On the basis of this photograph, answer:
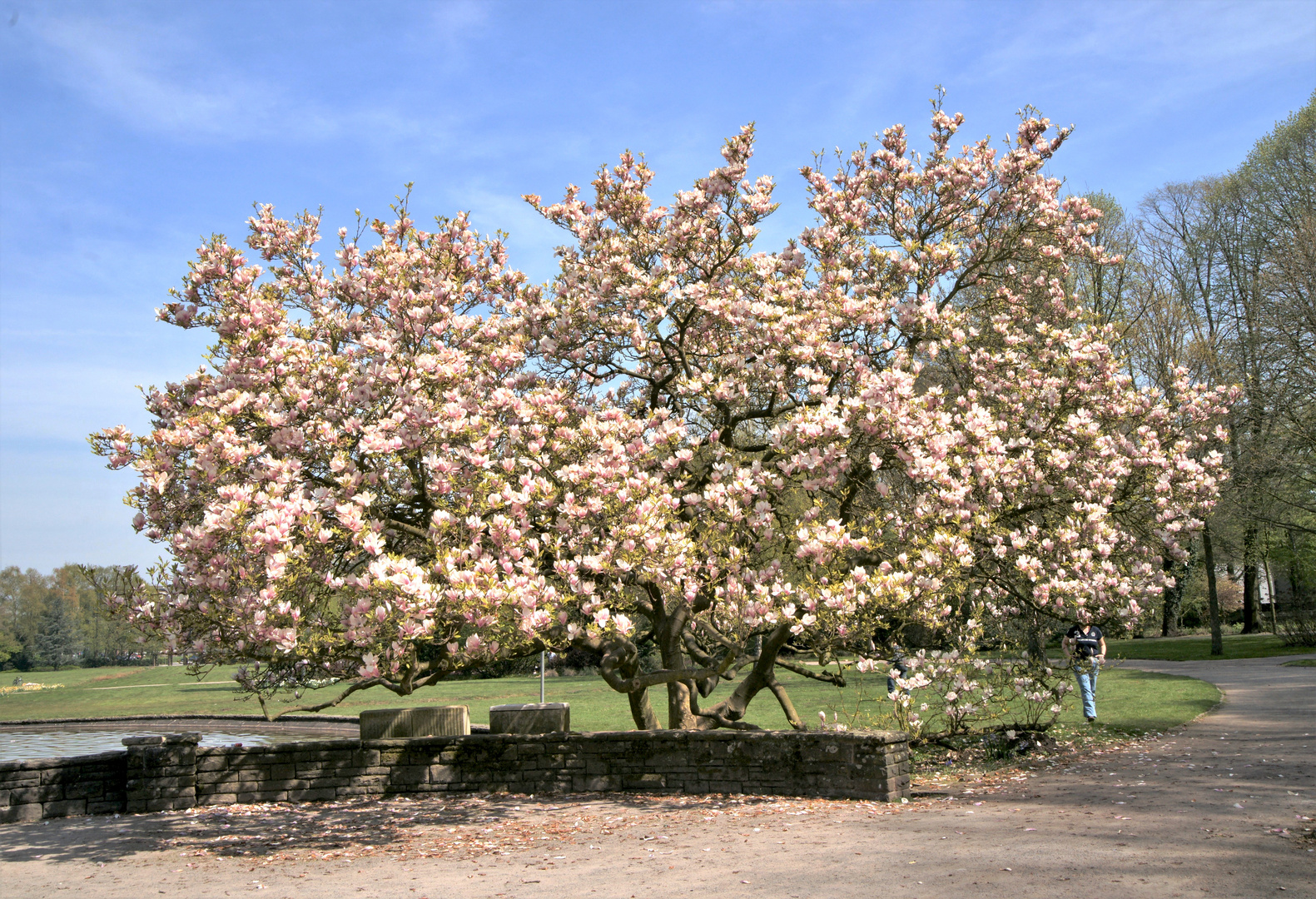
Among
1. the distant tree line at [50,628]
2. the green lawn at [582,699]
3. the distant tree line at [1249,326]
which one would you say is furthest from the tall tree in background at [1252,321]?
the distant tree line at [50,628]

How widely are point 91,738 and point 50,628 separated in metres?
55.5

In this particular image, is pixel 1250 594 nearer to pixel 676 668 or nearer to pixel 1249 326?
pixel 1249 326

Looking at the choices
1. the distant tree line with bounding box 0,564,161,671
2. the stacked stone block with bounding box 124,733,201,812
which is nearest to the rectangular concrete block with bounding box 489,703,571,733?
the stacked stone block with bounding box 124,733,201,812

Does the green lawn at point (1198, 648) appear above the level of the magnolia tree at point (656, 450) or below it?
below

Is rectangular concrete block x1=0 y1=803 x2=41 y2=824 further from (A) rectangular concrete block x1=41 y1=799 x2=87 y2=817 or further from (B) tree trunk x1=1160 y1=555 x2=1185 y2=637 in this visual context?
(B) tree trunk x1=1160 y1=555 x2=1185 y2=637

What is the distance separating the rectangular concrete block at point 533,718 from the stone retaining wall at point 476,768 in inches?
9.6

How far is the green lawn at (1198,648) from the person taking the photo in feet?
90.3

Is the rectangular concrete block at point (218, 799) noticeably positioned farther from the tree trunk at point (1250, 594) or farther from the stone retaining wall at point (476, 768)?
the tree trunk at point (1250, 594)

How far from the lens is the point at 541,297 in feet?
36.0

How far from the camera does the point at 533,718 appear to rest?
11.0m

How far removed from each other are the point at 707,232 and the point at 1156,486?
677cm

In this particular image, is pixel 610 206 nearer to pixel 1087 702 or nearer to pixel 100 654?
pixel 1087 702

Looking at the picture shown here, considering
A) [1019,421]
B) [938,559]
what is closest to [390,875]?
[938,559]

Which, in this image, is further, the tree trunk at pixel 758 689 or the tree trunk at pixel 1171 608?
the tree trunk at pixel 1171 608
